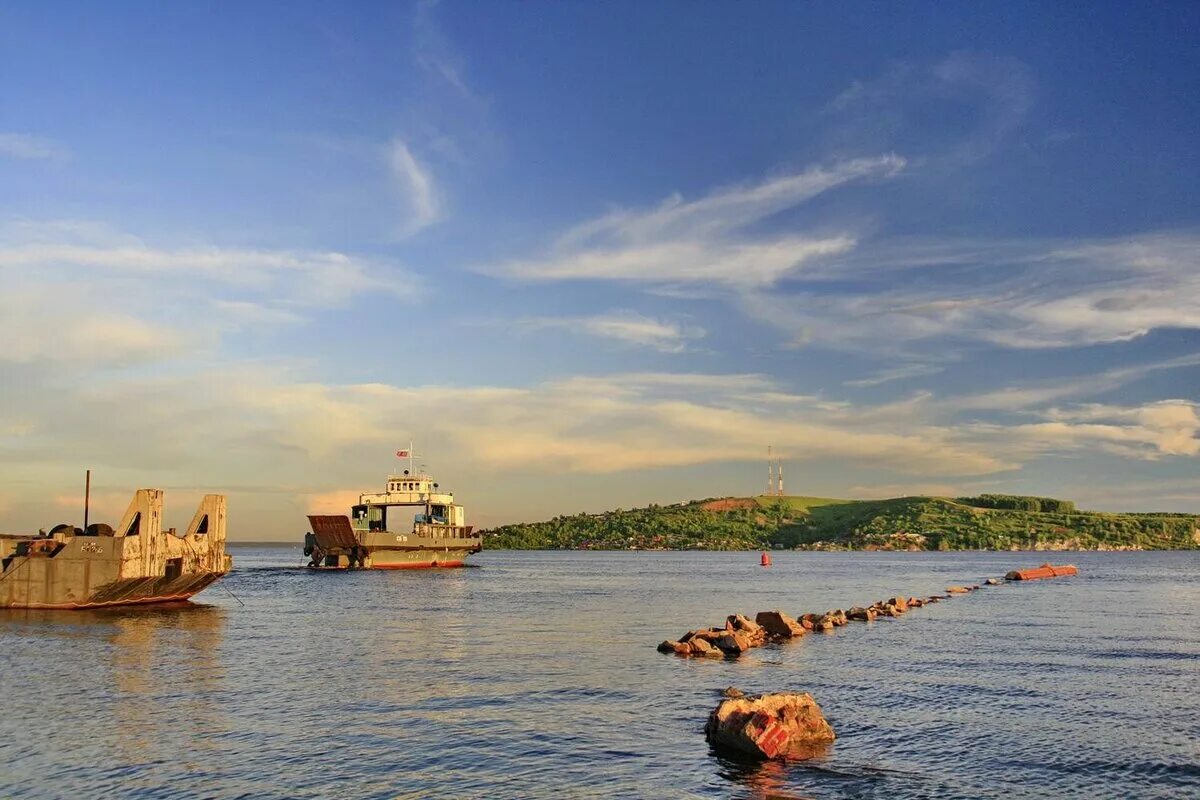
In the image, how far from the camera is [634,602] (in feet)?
229

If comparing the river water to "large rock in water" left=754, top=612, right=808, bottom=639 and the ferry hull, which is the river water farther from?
the ferry hull

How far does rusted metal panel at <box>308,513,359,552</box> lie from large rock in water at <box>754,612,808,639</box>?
8319 centimetres

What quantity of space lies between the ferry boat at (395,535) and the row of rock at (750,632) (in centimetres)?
7768

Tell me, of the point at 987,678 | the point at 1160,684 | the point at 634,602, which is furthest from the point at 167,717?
the point at 634,602

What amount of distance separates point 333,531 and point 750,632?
3434 inches

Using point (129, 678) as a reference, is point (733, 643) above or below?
below

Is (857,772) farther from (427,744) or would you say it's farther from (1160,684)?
(1160,684)

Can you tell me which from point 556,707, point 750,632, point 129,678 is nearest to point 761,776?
point 556,707

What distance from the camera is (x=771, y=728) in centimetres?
2095

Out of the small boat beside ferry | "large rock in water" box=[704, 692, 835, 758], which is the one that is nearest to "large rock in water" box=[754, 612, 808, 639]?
"large rock in water" box=[704, 692, 835, 758]

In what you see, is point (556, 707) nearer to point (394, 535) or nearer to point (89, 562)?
point (89, 562)

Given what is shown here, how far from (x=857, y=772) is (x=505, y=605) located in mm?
49584

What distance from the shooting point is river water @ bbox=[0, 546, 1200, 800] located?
62.4 feet

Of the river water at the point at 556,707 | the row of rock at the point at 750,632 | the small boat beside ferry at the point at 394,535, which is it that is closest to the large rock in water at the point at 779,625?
the row of rock at the point at 750,632
